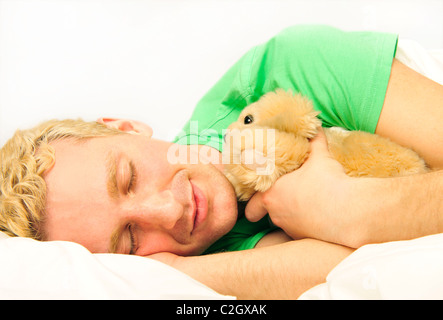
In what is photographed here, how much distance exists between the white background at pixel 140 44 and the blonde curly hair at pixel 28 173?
0.65 meters

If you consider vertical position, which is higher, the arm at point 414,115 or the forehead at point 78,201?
the arm at point 414,115

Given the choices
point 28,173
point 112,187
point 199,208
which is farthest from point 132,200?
point 28,173

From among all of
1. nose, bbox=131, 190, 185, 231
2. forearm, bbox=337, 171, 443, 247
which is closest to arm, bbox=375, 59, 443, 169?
forearm, bbox=337, 171, 443, 247

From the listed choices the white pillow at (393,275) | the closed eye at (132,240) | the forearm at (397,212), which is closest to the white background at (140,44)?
the closed eye at (132,240)

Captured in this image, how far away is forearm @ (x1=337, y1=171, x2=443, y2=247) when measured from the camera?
2.87 feet

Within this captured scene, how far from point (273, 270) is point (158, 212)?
1.13 feet

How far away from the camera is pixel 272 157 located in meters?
0.98

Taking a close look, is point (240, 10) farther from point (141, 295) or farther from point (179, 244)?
point (141, 295)

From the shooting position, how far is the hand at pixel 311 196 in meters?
0.94

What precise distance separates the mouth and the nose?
7 cm

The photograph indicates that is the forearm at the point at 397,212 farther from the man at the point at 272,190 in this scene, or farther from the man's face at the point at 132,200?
the man's face at the point at 132,200

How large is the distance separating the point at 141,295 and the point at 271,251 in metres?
0.35
